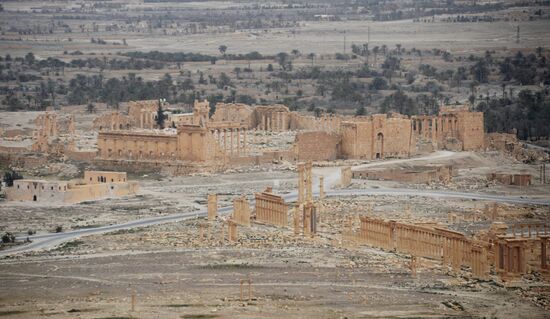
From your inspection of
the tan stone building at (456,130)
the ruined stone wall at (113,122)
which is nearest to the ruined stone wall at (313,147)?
the tan stone building at (456,130)

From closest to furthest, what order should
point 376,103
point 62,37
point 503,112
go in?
point 503,112
point 376,103
point 62,37

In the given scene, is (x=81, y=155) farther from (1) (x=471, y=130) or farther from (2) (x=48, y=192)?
(1) (x=471, y=130)

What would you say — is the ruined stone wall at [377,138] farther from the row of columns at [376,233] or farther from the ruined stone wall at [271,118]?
the row of columns at [376,233]

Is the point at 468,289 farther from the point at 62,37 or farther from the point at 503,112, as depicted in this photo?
the point at 62,37

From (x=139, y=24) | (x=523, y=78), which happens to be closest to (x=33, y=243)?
(x=523, y=78)

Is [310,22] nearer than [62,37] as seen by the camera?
No

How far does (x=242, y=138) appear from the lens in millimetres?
85375

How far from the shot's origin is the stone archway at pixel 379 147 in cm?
8338

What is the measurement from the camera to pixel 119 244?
203 ft

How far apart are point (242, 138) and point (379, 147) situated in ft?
20.0

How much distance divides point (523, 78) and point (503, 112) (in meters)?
16.9

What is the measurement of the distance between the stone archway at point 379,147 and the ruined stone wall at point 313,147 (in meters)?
2.01

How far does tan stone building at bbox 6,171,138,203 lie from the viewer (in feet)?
233

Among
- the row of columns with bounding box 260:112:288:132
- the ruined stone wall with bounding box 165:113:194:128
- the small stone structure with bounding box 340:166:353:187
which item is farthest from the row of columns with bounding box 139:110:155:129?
the small stone structure with bounding box 340:166:353:187
